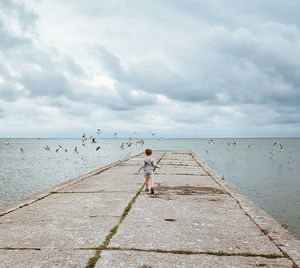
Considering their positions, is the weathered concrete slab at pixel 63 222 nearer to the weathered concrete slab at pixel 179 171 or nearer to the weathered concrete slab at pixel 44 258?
the weathered concrete slab at pixel 44 258

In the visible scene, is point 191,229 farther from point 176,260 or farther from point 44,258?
point 44,258

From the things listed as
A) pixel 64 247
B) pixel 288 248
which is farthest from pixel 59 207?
pixel 288 248

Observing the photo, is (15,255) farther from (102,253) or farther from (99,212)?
(99,212)

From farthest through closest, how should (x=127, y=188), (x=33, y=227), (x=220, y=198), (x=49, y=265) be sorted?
1. (x=127, y=188)
2. (x=220, y=198)
3. (x=33, y=227)
4. (x=49, y=265)

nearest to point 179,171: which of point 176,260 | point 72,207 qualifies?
point 72,207

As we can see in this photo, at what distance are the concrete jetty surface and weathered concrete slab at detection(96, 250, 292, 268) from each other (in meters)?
0.01

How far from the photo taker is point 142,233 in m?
4.57

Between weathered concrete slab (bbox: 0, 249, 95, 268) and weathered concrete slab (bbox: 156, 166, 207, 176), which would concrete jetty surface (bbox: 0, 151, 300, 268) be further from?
weathered concrete slab (bbox: 156, 166, 207, 176)

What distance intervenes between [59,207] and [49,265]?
3.15 metres

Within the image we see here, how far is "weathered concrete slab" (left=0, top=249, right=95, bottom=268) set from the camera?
11.4 ft

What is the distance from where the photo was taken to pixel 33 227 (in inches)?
196

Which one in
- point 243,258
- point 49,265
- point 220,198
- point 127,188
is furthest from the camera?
point 127,188

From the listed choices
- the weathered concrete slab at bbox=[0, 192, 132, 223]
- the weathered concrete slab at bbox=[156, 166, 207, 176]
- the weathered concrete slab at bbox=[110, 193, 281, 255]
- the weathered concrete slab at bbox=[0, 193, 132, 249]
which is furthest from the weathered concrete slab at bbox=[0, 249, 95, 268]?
the weathered concrete slab at bbox=[156, 166, 207, 176]

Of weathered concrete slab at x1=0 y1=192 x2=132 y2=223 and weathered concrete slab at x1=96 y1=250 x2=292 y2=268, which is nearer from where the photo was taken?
weathered concrete slab at x1=96 y1=250 x2=292 y2=268
